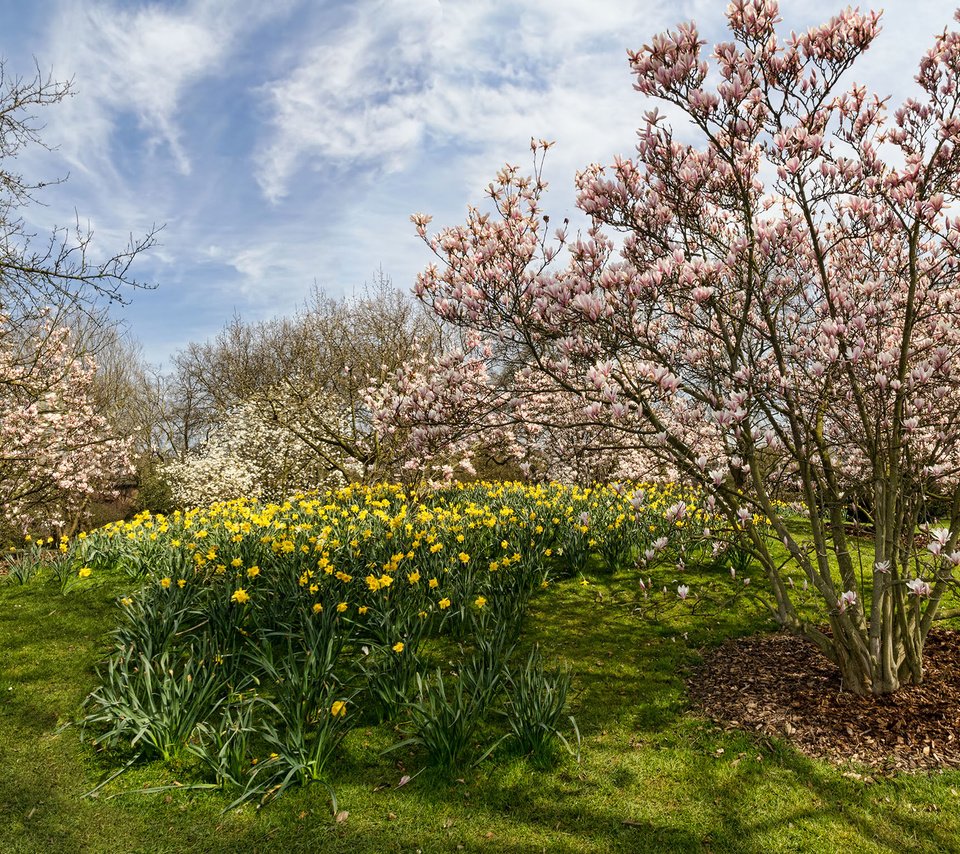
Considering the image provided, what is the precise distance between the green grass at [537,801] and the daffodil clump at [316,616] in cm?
22

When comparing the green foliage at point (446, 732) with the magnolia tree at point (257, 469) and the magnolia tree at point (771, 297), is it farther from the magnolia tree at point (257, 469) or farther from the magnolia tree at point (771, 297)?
the magnolia tree at point (257, 469)

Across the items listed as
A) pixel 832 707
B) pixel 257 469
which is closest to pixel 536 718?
pixel 832 707

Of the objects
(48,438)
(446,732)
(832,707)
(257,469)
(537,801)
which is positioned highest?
(48,438)

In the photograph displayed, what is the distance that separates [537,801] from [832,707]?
2.47 meters

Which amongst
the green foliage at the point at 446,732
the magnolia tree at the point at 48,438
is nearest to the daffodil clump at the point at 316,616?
the green foliage at the point at 446,732

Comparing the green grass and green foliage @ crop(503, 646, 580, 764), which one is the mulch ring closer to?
the green grass

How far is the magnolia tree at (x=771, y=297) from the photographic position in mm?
3883

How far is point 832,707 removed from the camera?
4.56 meters

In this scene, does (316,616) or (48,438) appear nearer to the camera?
(316,616)

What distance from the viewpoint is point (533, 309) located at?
4320mm

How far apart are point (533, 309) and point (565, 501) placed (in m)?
6.49

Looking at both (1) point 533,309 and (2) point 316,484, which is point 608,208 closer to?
(1) point 533,309

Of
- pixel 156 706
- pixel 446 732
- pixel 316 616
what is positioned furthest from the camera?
pixel 316 616

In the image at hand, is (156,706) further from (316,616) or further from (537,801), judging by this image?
(537,801)
